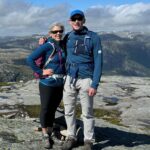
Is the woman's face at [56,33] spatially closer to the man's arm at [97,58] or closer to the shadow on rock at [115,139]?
the man's arm at [97,58]

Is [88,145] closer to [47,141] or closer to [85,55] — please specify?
[47,141]

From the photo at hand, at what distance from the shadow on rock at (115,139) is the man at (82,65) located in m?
3.14

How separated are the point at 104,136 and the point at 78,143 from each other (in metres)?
3.77

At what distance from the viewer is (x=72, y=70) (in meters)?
18.0


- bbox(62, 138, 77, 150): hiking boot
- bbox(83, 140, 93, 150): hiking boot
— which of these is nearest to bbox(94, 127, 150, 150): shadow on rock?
bbox(83, 140, 93, 150): hiking boot

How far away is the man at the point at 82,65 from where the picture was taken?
57.5ft

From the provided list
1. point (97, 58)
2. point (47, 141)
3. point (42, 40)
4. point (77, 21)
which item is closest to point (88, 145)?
point (47, 141)

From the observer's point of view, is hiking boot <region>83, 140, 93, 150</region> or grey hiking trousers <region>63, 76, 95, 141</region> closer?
grey hiking trousers <region>63, 76, 95, 141</region>

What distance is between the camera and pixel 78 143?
66.6 feet

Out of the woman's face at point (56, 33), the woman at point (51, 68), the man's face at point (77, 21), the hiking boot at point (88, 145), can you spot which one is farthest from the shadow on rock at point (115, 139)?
the man's face at point (77, 21)

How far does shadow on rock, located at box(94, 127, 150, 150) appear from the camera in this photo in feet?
70.9

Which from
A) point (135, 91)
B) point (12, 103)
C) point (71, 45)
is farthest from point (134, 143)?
point (135, 91)

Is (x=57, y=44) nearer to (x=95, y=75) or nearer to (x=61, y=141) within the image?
(x=95, y=75)

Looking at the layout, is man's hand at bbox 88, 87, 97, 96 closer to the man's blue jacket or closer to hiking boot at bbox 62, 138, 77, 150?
the man's blue jacket
